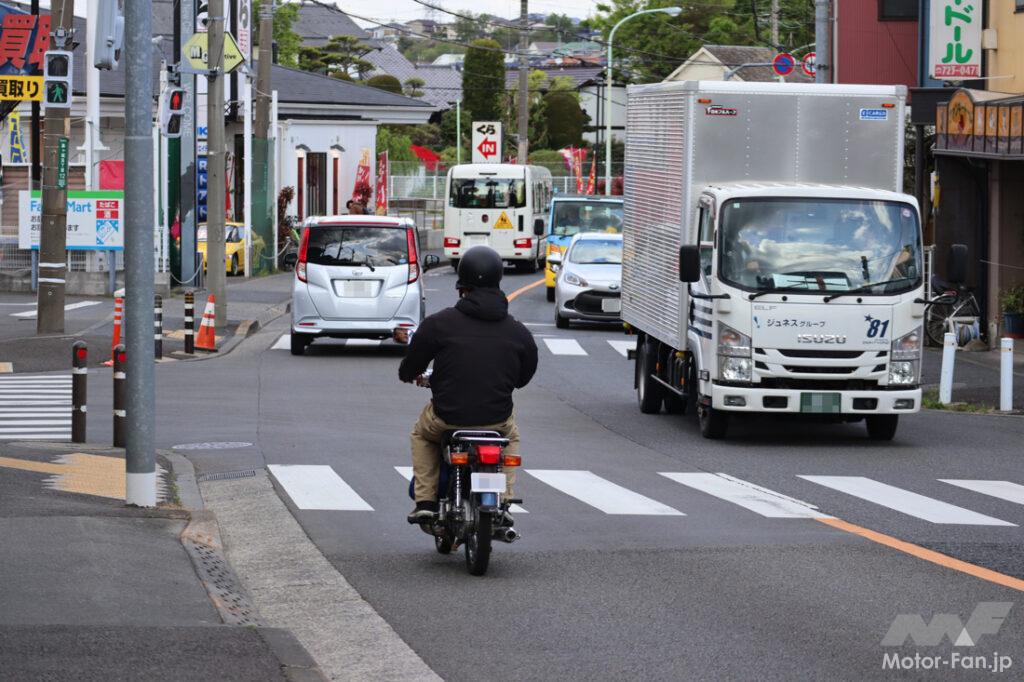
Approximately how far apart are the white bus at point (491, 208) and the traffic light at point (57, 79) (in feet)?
78.5

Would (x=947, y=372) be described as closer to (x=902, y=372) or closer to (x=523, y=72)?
(x=902, y=372)

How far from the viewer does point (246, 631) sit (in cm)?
732

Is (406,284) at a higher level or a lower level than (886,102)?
lower

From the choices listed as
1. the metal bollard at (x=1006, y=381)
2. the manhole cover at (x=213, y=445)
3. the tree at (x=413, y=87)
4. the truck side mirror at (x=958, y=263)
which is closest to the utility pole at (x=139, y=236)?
the manhole cover at (x=213, y=445)

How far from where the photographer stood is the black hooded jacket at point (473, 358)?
924cm

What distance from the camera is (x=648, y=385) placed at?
61.5 feet

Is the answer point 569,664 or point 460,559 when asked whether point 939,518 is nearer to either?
point 460,559

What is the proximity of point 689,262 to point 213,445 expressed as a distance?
4.92 meters

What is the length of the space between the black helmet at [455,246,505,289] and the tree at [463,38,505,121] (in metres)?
91.3

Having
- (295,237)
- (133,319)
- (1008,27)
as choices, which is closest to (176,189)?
(295,237)

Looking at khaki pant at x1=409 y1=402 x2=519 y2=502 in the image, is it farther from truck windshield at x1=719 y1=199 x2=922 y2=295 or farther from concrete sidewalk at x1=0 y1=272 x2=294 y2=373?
concrete sidewalk at x1=0 y1=272 x2=294 y2=373

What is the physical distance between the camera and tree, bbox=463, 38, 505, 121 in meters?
100

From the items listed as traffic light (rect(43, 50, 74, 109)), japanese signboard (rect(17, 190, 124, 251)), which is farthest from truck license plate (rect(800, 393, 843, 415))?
japanese signboard (rect(17, 190, 124, 251))

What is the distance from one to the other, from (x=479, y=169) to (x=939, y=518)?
3689cm
